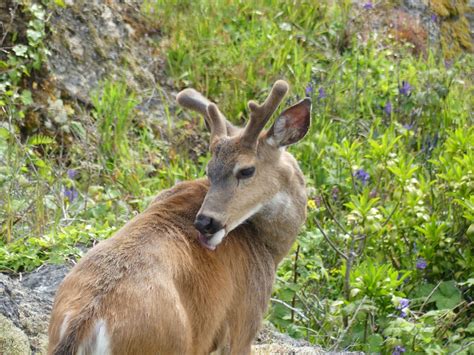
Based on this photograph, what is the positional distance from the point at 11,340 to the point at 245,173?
1400mm

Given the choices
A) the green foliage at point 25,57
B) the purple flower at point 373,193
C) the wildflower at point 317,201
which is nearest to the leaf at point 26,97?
the green foliage at point 25,57

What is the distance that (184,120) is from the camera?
350 inches

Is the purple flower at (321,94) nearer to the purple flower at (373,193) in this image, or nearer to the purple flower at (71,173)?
the purple flower at (373,193)

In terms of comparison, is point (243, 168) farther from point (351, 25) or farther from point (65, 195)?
point (351, 25)

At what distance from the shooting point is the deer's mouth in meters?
4.63

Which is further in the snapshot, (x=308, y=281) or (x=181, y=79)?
(x=181, y=79)

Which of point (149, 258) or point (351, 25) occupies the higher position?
point (149, 258)

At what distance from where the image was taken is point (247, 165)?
505 cm

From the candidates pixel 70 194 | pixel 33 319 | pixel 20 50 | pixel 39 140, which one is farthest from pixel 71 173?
pixel 33 319

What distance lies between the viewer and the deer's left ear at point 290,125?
5.25 metres

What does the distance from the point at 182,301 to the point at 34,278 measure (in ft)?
5.26

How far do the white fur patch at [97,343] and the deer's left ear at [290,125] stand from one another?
5.79 feet

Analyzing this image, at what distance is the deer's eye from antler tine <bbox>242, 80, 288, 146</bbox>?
15 centimetres

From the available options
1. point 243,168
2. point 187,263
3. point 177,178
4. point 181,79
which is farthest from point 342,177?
point 187,263
